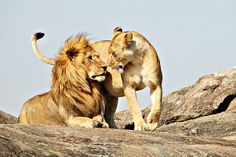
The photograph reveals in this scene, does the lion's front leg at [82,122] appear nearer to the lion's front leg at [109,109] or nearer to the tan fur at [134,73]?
the tan fur at [134,73]

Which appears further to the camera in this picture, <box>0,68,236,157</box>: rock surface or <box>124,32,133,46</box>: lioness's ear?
<box>124,32,133,46</box>: lioness's ear

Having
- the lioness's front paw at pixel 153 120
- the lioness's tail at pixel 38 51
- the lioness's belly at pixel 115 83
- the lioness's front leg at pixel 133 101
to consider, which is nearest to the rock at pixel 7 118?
the lioness's tail at pixel 38 51

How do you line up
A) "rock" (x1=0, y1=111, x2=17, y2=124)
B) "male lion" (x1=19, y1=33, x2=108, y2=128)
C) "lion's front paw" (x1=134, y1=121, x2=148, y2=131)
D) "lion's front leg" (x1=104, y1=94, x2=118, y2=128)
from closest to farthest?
1. "lion's front paw" (x1=134, y1=121, x2=148, y2=131)
2. "male lion" (x1=19, y1=33, x2=108, y2=128)
3. "lion's front leg" (x1=104, y1=94, x2=118, y2=128)
4. "rock" (x1=0, y1=111, x2=17, y2=124)

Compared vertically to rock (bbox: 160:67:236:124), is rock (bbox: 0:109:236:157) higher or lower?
lower

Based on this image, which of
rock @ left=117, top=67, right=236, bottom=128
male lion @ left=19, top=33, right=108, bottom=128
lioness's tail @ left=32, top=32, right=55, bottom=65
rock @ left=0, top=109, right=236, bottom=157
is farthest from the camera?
rock @ left=117, top=67, right=236, bottom=128

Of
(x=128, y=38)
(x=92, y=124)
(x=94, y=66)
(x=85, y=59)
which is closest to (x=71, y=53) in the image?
(x=85, y=59)

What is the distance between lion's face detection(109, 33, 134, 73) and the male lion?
0.20m

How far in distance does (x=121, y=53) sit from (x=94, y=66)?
414 mm

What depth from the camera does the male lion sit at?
339 inches

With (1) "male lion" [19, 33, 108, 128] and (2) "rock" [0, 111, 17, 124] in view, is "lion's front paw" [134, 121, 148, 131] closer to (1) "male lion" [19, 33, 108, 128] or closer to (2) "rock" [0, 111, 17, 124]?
(1) "male lion" [19, 33, 108, 128]

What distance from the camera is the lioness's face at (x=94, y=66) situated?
8.53 metres

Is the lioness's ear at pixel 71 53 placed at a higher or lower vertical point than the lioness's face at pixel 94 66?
higher

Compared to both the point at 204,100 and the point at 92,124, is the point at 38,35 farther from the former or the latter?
the point at 204,100

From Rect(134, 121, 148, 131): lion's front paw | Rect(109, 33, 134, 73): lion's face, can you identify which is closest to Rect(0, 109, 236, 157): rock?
Rect(134, 121, 148, 131): lion's front paw
